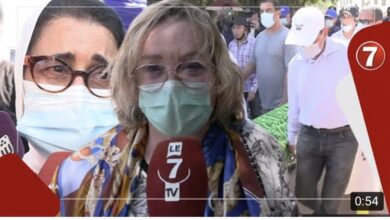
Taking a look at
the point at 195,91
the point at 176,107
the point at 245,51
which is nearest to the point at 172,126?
the point at 176,107

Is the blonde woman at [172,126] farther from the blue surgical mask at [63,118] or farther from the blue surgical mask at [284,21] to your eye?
the blue surgical mask at [284,21]

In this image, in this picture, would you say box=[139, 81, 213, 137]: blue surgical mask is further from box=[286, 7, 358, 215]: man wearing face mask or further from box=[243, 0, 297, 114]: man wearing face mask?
box=[286, 7, 358, 215]: man wearing face mask

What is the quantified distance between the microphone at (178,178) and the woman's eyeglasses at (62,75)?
0.41m

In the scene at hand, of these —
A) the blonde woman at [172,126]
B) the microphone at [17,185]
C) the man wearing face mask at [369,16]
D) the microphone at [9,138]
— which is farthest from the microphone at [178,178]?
the man wearing face mask at [369,16]

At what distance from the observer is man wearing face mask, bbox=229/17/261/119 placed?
2664mm

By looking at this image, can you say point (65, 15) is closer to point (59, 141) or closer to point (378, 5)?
point (59, 141)

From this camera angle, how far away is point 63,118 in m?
2.72

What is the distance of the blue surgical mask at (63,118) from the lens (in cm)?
271

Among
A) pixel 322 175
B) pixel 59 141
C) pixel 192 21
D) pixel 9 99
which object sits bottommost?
pixel 322 175

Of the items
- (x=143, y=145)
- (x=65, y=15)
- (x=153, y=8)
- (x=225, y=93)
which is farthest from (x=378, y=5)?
(x=65, y=15)

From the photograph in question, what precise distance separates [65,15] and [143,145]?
0.72 m

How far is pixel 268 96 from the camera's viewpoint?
8.83ft

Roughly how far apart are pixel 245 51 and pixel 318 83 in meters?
0.37

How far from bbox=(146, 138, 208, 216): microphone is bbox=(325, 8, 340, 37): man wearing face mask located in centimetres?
82
